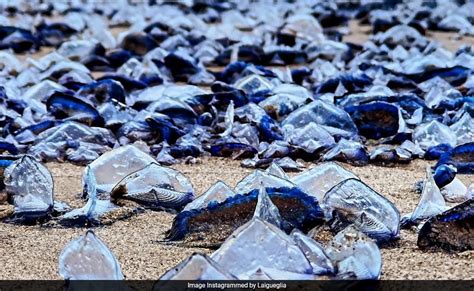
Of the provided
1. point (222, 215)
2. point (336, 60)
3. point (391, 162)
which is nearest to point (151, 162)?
point (222, 215)

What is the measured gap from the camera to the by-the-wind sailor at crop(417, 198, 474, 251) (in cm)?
184

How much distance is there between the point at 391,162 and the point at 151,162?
76cm

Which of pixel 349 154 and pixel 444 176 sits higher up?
pixel 444 176

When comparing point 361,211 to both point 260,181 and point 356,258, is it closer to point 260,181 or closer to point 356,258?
point 260,181

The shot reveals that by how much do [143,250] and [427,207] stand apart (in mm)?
650

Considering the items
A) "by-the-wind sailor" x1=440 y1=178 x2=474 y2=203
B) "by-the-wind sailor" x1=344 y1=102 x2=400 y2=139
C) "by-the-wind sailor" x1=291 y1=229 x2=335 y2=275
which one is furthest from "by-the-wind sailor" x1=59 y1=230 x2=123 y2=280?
"by-the-wind sailor" x1=344 y1=102 x2=400 y2=139

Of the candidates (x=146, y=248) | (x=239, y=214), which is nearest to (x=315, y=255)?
(x=239, y=214)

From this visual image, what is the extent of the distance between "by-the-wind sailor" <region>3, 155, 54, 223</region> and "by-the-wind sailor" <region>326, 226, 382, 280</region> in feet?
2.57

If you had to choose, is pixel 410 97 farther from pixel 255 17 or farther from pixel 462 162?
pixel 255 17

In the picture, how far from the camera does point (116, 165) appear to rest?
97.2 inches

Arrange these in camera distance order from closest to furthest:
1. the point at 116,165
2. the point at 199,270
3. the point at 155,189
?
the point at 199,270 < the point at 155,189 < the point at 116,165

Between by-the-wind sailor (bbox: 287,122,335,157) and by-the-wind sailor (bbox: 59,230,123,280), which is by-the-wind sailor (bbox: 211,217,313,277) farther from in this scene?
by-the-wind sailor (bbox: 287,122,335,157)

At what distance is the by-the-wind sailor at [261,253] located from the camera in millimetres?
1608

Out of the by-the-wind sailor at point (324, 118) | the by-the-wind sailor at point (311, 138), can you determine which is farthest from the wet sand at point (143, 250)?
the by-the-wind sailor at point (324, 118)
